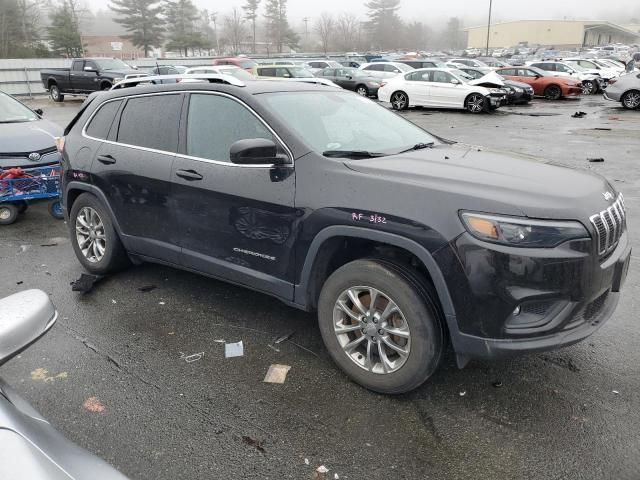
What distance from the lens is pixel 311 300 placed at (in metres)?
3.50

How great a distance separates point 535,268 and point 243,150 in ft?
6.05

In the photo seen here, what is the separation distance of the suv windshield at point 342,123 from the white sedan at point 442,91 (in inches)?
646

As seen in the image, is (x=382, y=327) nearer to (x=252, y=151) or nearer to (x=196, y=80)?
(x=252, y=151)

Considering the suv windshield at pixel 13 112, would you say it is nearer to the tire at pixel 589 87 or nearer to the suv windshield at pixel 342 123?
the suv windshield at pixel 342 123

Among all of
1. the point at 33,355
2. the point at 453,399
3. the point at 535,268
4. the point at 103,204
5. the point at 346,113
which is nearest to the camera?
the point at 535,268

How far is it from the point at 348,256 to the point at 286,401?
97cm

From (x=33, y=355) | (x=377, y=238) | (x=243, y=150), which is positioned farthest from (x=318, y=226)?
(x=33, y=355)

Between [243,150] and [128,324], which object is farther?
[128,324]

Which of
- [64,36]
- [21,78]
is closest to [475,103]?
[21,78]

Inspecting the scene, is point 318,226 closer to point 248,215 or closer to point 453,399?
point 248,215

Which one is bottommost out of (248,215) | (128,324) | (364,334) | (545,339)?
(128,324)

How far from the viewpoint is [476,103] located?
64.4 feet

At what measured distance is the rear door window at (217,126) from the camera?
12.3 ft

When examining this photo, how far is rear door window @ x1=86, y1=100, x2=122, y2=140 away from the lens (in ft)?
15.7
